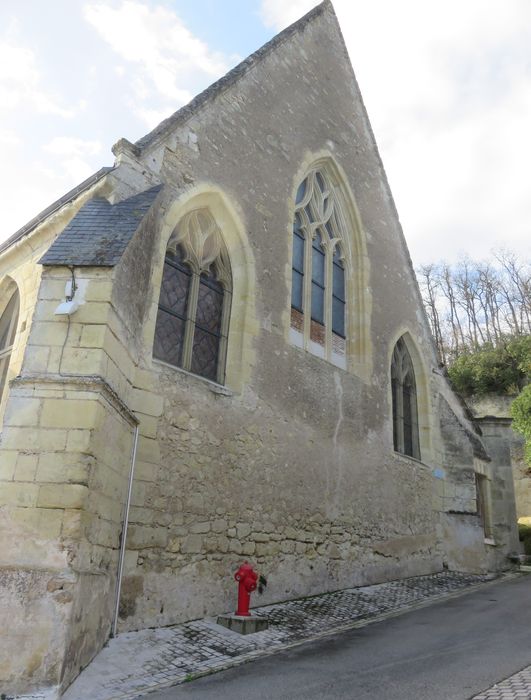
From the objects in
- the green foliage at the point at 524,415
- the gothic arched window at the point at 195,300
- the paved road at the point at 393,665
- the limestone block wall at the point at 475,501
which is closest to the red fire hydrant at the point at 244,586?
the paved road at the point at 393,665

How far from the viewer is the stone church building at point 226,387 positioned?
421 centimetres

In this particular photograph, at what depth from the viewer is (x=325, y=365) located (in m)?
8.63

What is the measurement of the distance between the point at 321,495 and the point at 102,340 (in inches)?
174

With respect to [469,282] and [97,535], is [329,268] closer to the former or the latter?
[97,535]

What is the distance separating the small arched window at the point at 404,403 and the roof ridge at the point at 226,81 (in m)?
5.58

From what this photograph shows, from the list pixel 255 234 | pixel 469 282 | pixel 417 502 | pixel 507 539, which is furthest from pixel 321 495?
→ pixel 469 282

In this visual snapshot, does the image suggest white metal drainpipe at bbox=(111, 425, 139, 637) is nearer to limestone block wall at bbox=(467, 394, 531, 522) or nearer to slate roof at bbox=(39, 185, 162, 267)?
slate roof at bbox=(39, 185, 162, 267)

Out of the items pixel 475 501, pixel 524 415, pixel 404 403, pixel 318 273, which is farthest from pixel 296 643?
pixel 524 415

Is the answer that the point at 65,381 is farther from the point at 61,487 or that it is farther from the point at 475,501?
the point at 475,501

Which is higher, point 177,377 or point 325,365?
point 325,365

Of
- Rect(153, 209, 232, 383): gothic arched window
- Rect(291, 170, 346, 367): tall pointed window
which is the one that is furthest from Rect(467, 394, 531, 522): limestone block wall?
Rect(153, 209, 232, 383): gothic arched window

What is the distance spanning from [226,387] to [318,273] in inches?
132

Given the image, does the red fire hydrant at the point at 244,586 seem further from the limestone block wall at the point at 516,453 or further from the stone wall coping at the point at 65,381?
the limestone block wall at the point at 516,453

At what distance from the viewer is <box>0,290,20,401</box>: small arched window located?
279 inches
